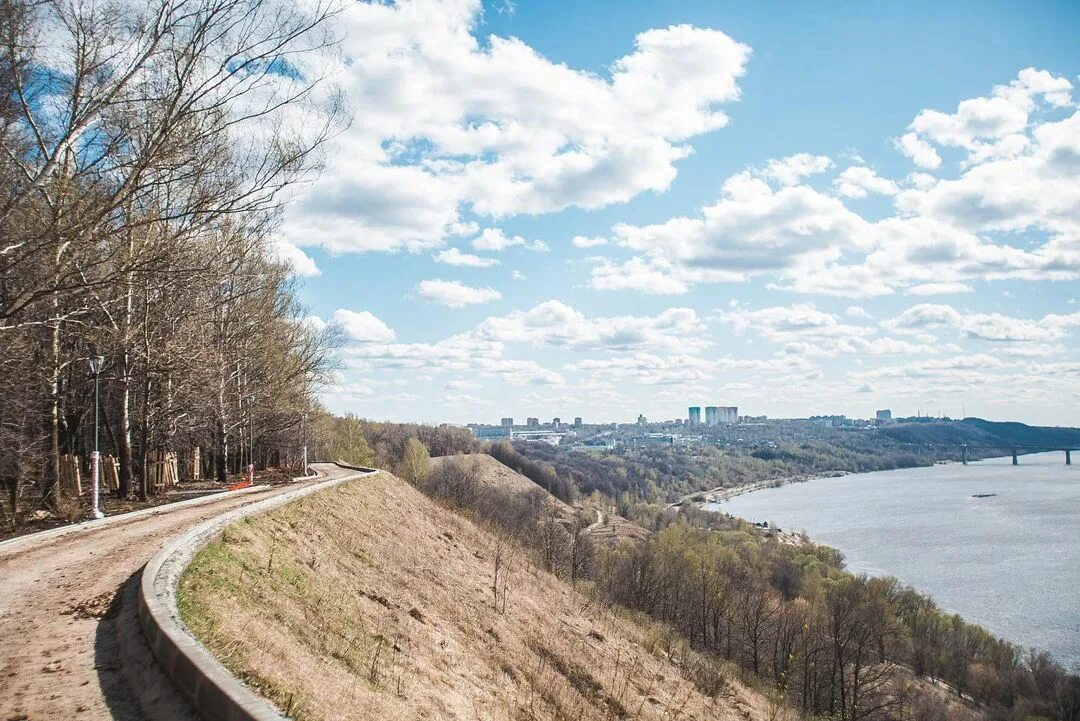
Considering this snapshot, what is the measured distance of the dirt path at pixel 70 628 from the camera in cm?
539

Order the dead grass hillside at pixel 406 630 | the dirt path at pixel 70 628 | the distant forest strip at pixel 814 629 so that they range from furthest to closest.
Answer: the distant forest strip at pixel 814 629 < the dead grass hillside at pixel 406 630 < the dirt path at pixel 70 628

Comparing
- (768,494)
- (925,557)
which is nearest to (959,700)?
(925,557)

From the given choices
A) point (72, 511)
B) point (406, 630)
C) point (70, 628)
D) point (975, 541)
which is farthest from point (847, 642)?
point (975, 541)

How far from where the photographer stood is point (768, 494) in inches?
7525

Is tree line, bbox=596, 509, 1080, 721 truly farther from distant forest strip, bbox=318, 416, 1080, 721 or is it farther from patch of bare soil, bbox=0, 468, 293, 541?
patch of bare soil, bbox=0, 468, 293, 541

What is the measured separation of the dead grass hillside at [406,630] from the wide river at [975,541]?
41691mm

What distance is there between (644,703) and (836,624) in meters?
31.5

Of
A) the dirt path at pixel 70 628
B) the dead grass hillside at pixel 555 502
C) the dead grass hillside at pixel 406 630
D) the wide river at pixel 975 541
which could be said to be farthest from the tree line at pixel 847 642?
the dirt path at pixel 70 628

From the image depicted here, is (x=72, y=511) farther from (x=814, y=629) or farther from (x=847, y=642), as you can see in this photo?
(x=814, y=629)

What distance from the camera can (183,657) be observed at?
5539mm

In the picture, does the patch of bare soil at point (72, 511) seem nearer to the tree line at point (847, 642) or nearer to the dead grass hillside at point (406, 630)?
the dead grass hillside at point (406, 630)

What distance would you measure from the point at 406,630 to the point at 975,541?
91.2 meters

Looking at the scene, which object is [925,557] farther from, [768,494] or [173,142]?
[768,494]

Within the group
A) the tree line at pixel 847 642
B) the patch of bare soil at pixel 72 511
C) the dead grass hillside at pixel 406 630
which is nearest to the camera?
the dead grass hillside at pixel 406 630
